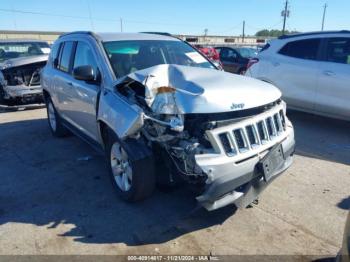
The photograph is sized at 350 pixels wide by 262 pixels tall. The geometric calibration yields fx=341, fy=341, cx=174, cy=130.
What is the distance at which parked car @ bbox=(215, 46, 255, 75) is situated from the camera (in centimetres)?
1458

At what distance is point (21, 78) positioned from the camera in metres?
9.33

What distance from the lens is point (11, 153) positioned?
572cm

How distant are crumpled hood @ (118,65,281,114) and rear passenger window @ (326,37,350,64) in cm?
335

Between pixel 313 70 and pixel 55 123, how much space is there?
195 inches

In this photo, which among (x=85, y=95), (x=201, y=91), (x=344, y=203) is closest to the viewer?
(x=201, y=91)

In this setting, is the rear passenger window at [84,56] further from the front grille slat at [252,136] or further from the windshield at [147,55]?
the front grille slat at [252,136]

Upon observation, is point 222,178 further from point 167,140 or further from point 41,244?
point 41,244

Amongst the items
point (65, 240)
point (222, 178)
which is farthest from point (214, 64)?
point (65, 240)

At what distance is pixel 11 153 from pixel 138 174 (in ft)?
11.2

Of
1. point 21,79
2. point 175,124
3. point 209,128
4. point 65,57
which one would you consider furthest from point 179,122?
point 21,79

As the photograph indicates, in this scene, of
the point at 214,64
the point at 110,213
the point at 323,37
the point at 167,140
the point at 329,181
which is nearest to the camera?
the point at 167,140

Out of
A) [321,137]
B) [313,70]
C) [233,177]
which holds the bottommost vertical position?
[321,137]

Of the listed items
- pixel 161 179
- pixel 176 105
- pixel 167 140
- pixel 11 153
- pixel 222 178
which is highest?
pixel 176 105

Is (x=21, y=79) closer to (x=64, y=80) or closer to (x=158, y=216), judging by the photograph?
(x=64, y=80)
